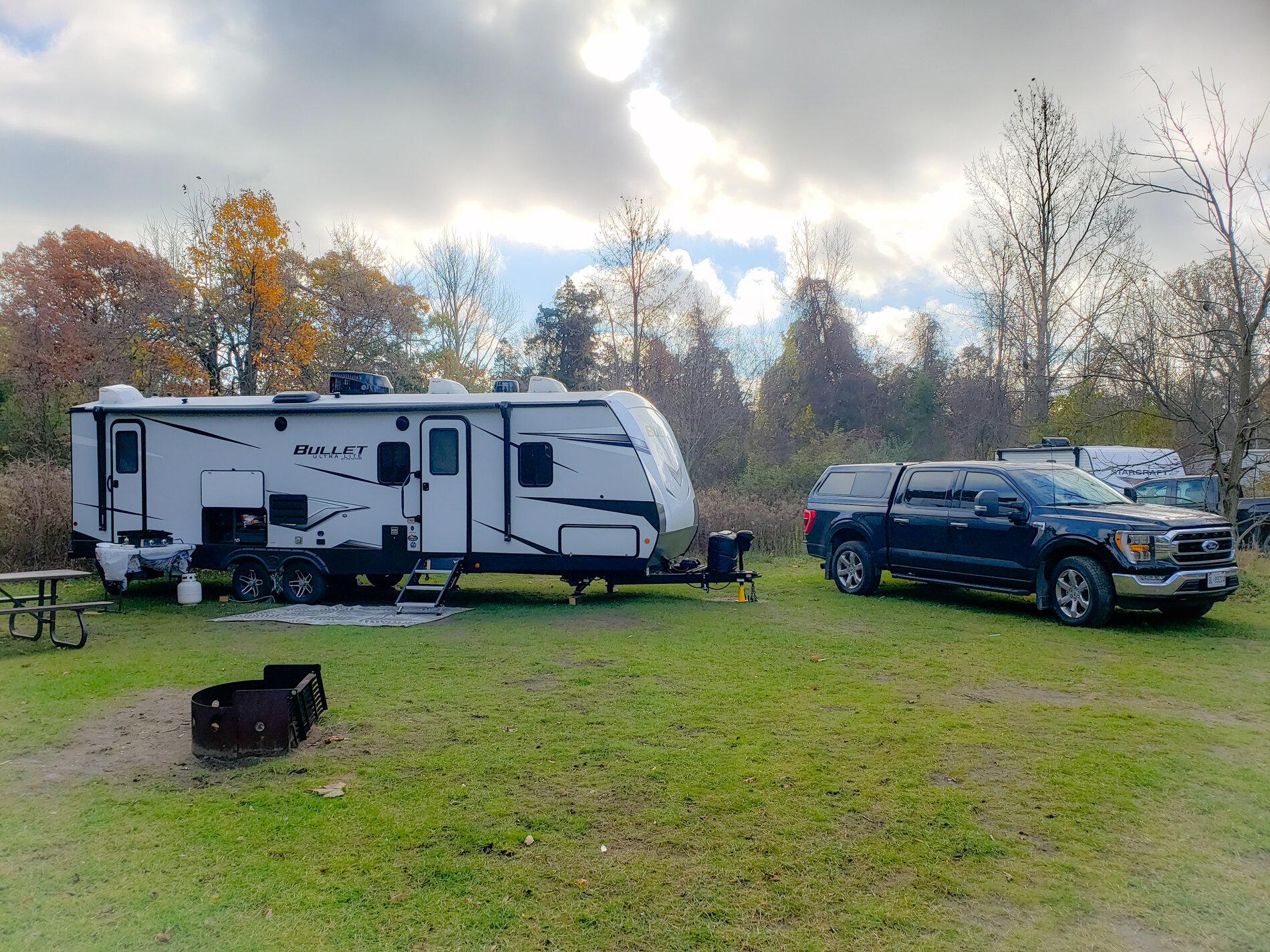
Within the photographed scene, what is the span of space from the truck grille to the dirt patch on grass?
9.23 meters

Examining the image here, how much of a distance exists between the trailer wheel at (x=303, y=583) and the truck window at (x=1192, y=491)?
A: 14.0 meters

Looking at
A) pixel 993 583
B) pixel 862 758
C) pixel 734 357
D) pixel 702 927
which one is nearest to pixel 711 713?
pixel 862 758

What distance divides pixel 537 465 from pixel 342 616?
10.4 ft

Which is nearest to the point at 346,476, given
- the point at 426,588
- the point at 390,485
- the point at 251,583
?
the point at 390,485

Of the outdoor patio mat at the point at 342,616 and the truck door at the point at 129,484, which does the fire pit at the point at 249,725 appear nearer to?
the outdoor patio mat at the point at 342,616

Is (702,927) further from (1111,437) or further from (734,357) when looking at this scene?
(734,357)

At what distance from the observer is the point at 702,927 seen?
3.06 meters

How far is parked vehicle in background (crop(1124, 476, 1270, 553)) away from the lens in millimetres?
12867

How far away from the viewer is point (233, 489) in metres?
11.4

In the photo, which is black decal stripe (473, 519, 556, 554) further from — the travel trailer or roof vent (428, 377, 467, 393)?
roof vent (428, 377, 467, 393)

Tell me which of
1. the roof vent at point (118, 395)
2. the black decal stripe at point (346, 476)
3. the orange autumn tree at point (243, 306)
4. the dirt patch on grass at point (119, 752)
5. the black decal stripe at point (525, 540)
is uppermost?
the orange autumn tree at point (243, 306)

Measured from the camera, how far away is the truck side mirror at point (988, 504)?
996 cm

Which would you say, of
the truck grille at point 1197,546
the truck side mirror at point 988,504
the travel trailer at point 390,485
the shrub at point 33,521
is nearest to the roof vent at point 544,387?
the travel trailer at point 390,485

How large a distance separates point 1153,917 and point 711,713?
3.02 m
